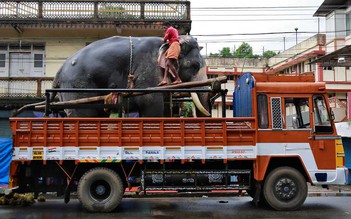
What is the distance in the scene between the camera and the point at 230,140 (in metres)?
7.88

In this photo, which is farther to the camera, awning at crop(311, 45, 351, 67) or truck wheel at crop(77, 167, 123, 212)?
awning at crop(311, 45, 351, 67)

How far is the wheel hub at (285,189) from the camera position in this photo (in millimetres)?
7930

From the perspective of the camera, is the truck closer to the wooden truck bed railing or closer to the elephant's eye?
the wooden truck bed railing

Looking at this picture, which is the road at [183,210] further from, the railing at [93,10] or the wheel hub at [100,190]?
the railing at [93,10]

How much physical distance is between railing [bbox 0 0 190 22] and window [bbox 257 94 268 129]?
8730 millimetres

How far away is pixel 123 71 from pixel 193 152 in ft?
8.63

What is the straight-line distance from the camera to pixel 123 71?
910 cm

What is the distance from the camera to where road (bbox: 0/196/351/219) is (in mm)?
7691

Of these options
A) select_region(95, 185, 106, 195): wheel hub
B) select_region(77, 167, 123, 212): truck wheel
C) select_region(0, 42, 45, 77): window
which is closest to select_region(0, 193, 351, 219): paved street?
select_region(77, 167, 123, 212): truck wheel

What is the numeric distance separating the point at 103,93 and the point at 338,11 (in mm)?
19908

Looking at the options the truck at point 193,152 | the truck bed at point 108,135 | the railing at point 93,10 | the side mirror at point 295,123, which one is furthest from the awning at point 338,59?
the truck bed at point 108,135

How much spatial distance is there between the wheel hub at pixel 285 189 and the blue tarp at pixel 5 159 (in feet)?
16.9

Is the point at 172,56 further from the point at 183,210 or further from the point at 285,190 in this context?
the point at 285,190

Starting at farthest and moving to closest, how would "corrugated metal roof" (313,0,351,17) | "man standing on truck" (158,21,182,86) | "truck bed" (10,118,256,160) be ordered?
"corrugated metal roof" (313,0,351,17)
"man standing on truck" (158,21,182,86)
"truck bed" (10,118,256,160)
